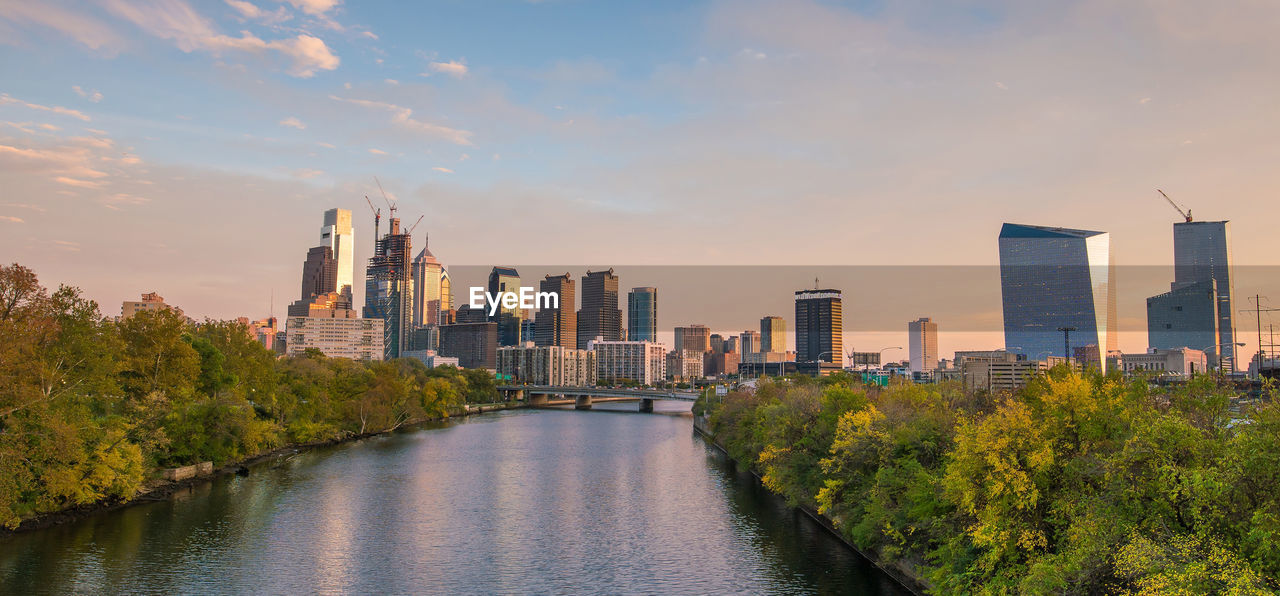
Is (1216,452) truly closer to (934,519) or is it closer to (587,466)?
(934,519)

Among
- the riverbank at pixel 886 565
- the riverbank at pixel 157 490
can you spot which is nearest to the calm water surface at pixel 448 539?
the riverbank at pixel 886 565

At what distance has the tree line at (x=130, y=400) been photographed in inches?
1688

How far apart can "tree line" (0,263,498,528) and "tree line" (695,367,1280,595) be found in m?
44.0

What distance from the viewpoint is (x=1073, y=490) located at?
1045 inches

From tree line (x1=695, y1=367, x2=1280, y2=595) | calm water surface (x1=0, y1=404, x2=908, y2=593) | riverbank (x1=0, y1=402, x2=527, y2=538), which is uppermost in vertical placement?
tree line (x1=695, y1=367, x2=1280, y2=595)

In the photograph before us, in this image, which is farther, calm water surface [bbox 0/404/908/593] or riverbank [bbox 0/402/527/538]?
riverbank [bbox 0/402/527/538]

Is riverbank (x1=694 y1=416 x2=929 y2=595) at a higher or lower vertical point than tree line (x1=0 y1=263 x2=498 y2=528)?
lower

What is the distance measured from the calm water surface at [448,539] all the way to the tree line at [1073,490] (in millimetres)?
4970

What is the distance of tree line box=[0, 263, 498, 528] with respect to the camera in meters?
42.9

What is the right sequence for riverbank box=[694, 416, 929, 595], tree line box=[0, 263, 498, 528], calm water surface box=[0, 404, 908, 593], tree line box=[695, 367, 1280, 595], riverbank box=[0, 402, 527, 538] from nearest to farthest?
tree line box=[695, 367, 1280, 595] → riverbank box=[694, 416, 929, 595] → calm water surface box=[0, 404, 908, 593] → tree line box=[0, 263, 498, 528] → riverbank box=[0, 402, 527, 538]

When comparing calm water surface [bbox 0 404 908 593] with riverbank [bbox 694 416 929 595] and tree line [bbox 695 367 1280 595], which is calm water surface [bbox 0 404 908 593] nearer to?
riverbank [bbox 694 416 929 595]

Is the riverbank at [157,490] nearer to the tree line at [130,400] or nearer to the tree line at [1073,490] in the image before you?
the tree line at [130,400]

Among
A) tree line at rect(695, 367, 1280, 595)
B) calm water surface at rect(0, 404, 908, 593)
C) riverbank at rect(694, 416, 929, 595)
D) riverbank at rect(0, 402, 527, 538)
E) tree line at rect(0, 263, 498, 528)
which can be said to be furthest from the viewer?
riverbank at rect(0, 402, 527, 538)

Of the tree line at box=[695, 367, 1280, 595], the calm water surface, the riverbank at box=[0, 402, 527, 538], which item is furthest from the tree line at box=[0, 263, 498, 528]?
the tree line at box=[695, 367, 1280, 595]
